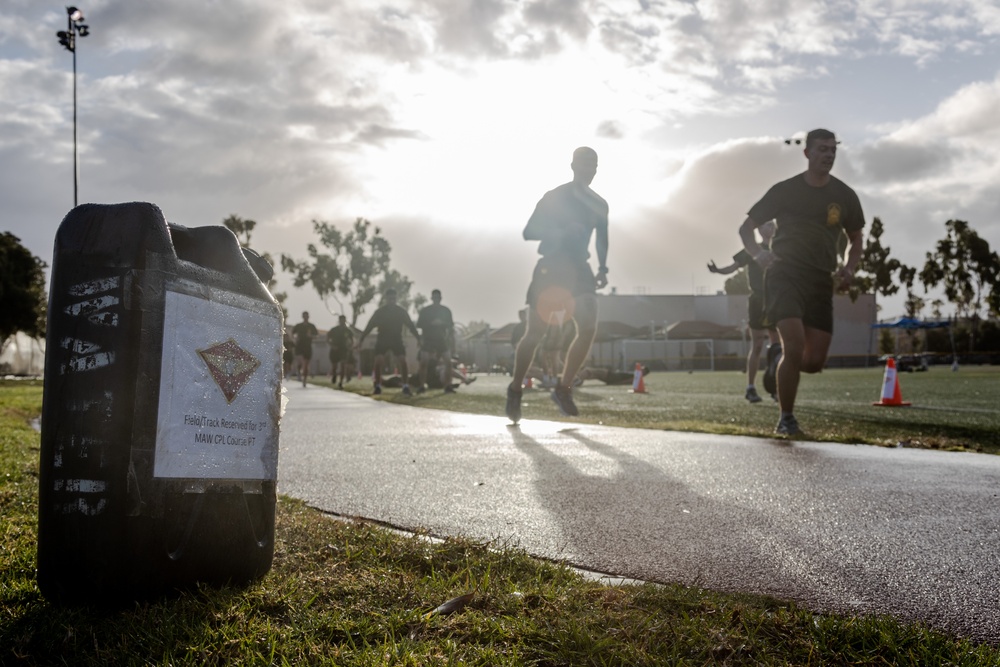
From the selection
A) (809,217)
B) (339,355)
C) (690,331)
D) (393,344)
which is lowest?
(339,355)

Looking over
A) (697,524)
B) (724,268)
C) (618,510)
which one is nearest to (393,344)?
(724,268)

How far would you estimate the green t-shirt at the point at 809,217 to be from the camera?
6.66 m

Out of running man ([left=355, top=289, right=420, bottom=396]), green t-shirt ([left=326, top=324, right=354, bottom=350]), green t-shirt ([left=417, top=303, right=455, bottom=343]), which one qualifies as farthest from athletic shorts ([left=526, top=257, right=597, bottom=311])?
green t-shirt ([left=326, top=324, right=354, bottom=350])

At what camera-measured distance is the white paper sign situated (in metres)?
2.03

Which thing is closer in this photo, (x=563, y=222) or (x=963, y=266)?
(x=563, y=222)

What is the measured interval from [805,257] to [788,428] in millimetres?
1249

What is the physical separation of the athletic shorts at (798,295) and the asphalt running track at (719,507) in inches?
38.9

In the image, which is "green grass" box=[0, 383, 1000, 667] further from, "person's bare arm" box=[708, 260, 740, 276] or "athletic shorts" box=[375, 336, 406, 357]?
"athletic shorts" box=[375, 336, 406, 357]

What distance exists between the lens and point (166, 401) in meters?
2.02

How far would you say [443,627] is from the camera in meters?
1.95

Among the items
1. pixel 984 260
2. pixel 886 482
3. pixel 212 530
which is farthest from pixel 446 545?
pixel 984 260

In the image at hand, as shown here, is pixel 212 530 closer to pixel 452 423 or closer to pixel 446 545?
pixel 446 545

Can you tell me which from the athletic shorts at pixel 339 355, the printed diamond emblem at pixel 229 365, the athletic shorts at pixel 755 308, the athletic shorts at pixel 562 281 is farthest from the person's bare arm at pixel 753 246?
the athletic shorts at pixel 339 355

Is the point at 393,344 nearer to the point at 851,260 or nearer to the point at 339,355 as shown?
the point at 851,260
